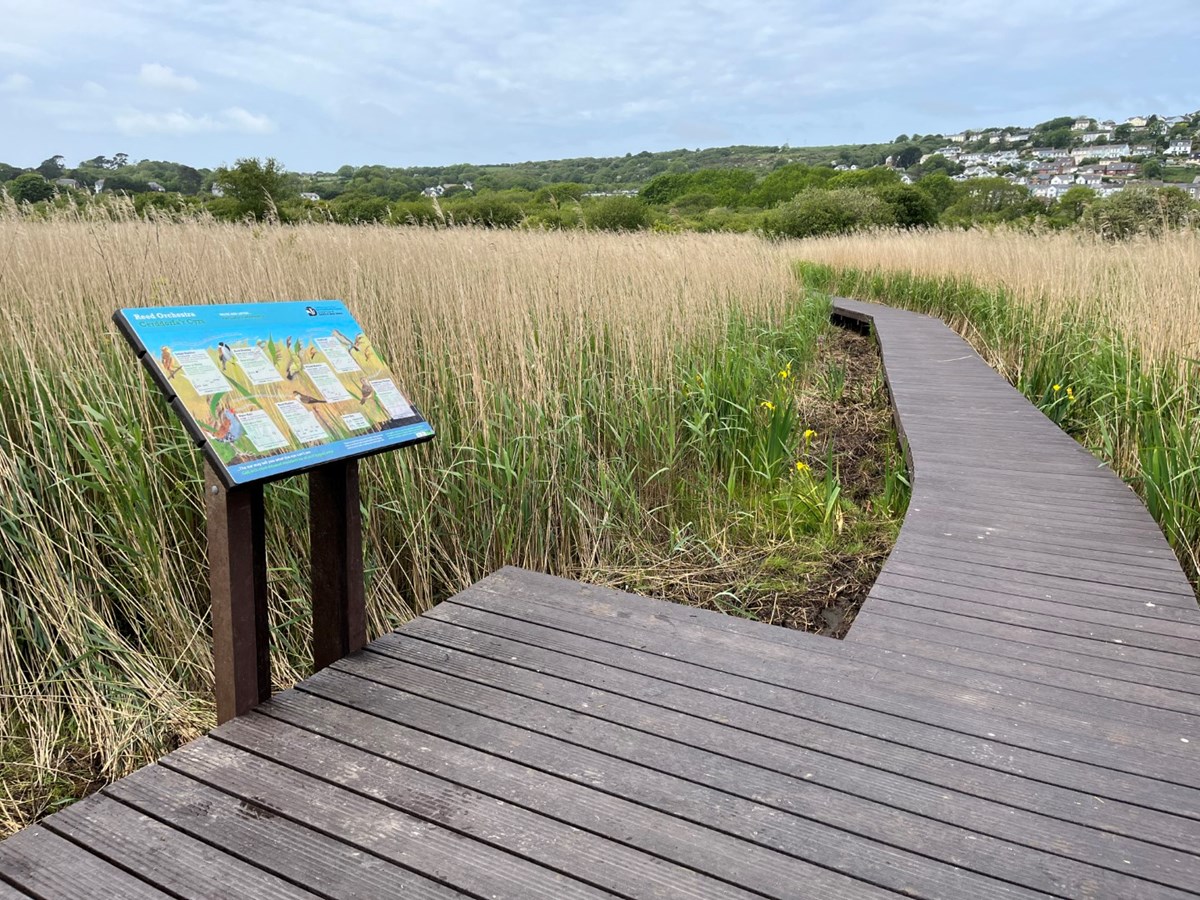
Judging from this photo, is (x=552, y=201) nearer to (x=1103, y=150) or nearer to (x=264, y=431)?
(x=264, y=431)

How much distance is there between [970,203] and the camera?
36625 mm

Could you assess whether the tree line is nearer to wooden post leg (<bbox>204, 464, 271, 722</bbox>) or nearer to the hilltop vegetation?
the hilltop vegetation

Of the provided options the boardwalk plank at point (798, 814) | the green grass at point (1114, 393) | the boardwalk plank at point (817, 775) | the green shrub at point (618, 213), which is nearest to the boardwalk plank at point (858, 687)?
the boardwalk plank at point (817, 775)

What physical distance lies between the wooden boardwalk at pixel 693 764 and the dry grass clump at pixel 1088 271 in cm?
233

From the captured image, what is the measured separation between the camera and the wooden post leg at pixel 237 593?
154 cm

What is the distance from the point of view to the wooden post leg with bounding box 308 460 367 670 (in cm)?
183

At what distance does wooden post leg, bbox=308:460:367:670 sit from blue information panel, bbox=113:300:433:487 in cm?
12

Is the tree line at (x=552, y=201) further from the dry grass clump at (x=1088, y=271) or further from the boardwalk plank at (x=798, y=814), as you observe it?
the boardwalk plank at (x=798, y=814)

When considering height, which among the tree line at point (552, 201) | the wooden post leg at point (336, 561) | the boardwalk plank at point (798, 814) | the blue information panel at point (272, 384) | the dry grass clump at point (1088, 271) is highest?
the tree line at point (552, 201)

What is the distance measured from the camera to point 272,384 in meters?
1.65

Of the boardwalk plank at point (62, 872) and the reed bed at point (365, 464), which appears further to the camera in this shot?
the reed bed at point (365, 464)

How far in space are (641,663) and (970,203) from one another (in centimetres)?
4048

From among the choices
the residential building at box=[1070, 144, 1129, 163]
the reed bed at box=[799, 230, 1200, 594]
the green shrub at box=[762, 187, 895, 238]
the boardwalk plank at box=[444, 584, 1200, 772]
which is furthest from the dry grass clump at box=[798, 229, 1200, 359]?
the residential building at box=[1070, 144, 1129, 163]

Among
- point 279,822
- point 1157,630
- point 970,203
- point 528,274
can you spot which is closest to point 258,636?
point 279,822
